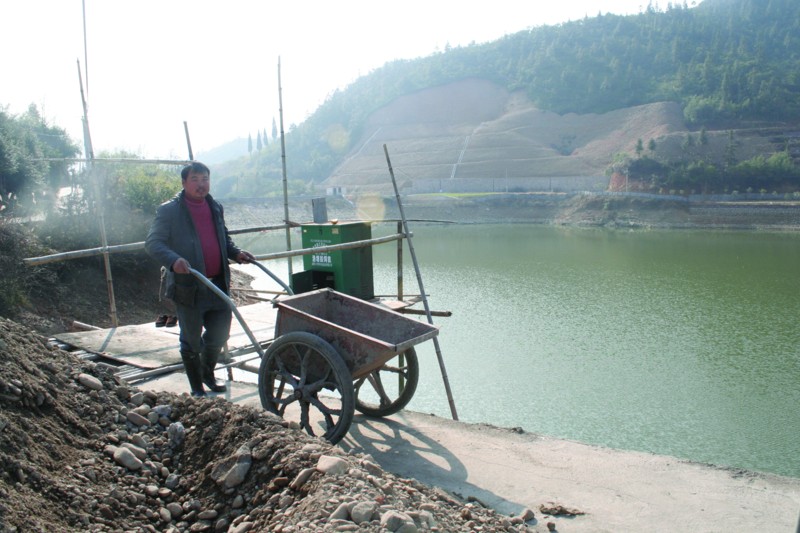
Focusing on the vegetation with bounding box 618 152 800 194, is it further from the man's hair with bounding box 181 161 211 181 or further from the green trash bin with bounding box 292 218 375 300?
the man's hair with bounding box 181 161 211 181

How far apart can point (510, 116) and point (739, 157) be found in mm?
37086

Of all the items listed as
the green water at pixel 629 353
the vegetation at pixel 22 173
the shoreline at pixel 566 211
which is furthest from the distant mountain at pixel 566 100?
the vegetation at pixel 22 173

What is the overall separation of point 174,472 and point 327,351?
38.8 inches

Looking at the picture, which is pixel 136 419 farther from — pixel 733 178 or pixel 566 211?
pixel 733 178

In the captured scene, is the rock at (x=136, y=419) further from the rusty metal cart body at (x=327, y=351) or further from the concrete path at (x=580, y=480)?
the concrete path at (x=580, y=480)

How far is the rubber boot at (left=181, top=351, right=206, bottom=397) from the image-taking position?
4.12 metres

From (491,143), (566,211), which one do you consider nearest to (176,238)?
(566,211)

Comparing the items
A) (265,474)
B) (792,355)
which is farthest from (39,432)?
(792,355)

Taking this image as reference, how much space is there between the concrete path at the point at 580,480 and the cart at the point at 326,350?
41 cm

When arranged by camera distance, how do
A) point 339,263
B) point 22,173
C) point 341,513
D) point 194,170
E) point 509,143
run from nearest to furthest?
point 341,513
point 194,170
point 339,263
point 22,173
point 509,143

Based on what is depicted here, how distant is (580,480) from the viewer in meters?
3.58

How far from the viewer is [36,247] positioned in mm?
10719

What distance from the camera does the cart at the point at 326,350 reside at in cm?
352

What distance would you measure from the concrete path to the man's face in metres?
1.84
